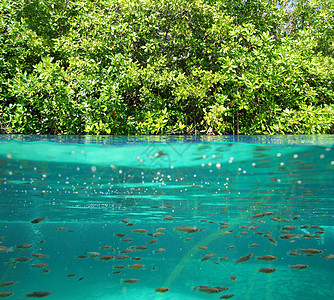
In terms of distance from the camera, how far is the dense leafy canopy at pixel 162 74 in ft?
35.7

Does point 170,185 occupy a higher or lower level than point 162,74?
lower

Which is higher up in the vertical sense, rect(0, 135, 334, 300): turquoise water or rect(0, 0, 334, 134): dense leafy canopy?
rect(0, 0, 334, 134): dense leafy canopy

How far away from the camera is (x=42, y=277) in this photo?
53.0ft

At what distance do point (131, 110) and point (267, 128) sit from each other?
5.26 metres

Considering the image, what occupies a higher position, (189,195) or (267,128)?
(267,128)

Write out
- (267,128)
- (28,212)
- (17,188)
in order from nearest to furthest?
1. (17,188)
2. (267,128)
3. (28,212)

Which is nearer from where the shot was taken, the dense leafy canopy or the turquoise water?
the turquoise water

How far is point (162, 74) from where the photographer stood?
11344 millimetres

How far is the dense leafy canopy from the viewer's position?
35.7ft

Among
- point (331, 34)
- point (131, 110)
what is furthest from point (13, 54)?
point (331, 34)

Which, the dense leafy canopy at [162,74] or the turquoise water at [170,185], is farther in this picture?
the dense leafy canopy at [162,74]

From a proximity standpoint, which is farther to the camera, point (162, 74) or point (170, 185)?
point (162, 74)

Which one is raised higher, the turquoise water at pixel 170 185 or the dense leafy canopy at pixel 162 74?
the dense leafy canopy at pixel 162 74

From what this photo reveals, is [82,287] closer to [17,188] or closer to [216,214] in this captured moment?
[17,188]
